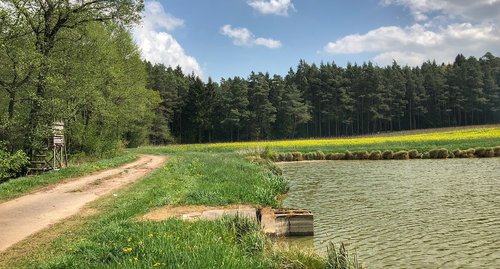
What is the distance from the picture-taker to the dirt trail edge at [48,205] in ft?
34.1

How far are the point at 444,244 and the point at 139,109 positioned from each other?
38.7 meters

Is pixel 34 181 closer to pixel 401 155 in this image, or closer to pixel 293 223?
pixel 293 223

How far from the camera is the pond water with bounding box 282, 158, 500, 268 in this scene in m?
9.52

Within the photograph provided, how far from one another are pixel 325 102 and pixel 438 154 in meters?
60.5

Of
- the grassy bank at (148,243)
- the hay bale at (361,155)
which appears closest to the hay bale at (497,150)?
the hay bale at (361,155)

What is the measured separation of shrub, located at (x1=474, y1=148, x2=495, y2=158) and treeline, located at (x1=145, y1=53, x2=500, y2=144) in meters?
54.3

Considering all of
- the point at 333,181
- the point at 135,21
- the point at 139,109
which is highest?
the point at 135,21

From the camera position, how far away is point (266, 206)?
46.6 ft

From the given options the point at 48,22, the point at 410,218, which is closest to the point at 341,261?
the point at 410,218

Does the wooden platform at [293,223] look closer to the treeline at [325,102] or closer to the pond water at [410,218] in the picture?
the pond water at [410,218]

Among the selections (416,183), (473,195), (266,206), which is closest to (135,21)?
(266,206)

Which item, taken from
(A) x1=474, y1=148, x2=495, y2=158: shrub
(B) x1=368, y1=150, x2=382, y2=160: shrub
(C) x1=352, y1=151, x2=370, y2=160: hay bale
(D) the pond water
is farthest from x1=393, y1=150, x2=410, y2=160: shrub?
(D) the pond water

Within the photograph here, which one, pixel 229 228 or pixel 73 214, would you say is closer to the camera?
pixel 229 228

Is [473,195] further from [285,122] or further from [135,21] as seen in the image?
[285,122]
